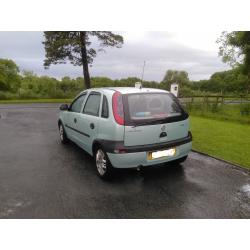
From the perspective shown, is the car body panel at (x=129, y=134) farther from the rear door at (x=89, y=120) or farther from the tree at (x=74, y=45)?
the tree at (x=74, y=45)

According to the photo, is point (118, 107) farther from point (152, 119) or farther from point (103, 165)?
point (103, 165)

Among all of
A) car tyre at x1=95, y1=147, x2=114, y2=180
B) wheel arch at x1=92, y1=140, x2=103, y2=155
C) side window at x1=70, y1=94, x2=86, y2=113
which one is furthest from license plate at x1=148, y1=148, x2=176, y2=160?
side window at x1=70, y1=94, x2=86, y2=113

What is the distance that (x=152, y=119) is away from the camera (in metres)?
3.82

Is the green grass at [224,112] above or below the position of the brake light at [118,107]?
below

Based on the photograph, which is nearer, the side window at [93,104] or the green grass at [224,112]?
the side window at [93,104]

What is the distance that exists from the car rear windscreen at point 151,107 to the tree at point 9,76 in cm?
5934

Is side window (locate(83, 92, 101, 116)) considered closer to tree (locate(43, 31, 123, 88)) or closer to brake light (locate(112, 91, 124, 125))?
brake light (locate(112, 91, 124, 125))

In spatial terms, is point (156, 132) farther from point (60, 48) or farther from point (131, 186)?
point (60, 48)

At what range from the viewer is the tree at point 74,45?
2068 cm

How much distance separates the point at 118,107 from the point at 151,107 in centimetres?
63

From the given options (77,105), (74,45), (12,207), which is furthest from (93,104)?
(74,45)

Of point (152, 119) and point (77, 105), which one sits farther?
point (77, 105)

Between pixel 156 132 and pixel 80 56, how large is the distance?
2114 centimetres

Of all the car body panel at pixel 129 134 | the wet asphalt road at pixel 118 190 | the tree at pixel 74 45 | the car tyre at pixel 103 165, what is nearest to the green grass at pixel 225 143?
the wet asphalt road at pixel 118 190
